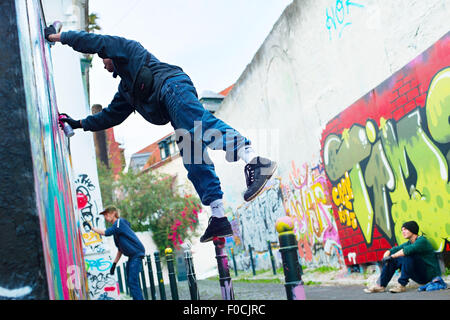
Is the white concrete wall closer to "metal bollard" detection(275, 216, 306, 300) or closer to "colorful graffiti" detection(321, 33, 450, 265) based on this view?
"colorful graffiti" detection(321, 33, 450, 265)

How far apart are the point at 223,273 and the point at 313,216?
7.55m

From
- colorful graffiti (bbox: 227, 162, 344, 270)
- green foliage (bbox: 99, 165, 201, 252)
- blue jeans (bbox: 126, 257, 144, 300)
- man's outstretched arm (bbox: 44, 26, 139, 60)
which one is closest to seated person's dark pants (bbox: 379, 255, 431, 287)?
colorful graffiti (bbox: 227, 162, 344, 270)

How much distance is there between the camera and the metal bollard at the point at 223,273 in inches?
137

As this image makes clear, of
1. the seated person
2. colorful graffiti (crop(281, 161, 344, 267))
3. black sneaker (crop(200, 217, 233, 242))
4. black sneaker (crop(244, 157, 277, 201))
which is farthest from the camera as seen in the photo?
colorful graffiti (crop(281, 161, 344, 267))

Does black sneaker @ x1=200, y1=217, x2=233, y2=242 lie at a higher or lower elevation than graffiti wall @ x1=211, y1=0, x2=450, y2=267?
lower

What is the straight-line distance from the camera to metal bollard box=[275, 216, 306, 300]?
2.58 metres

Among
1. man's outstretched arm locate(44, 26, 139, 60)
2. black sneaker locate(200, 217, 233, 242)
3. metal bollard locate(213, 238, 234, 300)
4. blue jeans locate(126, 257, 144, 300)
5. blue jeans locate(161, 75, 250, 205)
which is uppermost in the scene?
man's outstretched arm locate(44, 26, 139, 60)

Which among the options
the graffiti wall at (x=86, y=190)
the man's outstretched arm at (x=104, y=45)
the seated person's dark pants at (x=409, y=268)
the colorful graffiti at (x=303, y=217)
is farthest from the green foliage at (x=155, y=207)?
the man's outstretched arm at (x=104, y=45)

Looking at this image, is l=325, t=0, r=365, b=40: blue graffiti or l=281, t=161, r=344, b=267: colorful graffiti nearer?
l=325, t=0, r=365, b=40: blue graffiti

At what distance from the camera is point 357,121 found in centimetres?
834

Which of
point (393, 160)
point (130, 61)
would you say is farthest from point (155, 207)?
point (130, 61)

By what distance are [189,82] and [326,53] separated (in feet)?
22.1

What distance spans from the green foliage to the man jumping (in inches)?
793
